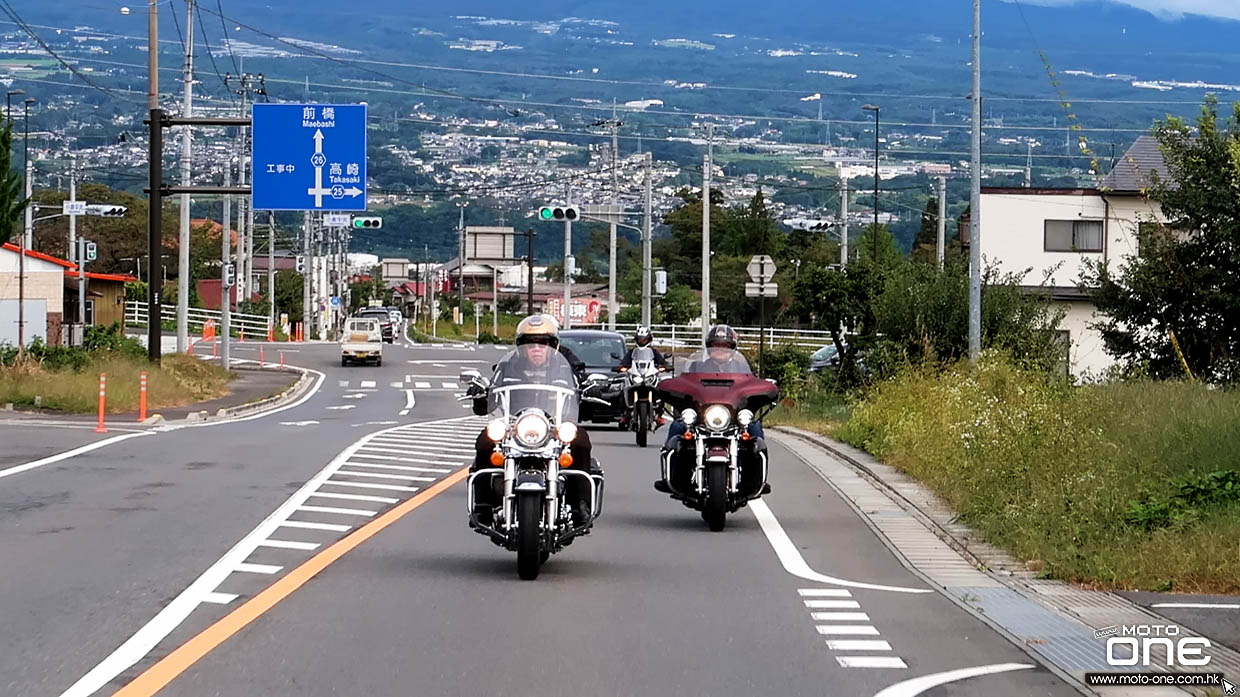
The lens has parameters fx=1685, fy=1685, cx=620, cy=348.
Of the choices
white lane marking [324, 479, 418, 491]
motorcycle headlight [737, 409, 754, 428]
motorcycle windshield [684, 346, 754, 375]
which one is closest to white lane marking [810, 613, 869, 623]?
motorcycle headlight [737, 409, 754, 428]

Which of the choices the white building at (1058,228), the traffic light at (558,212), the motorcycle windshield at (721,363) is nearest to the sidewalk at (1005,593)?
the motorcycle windshield at (721,363)

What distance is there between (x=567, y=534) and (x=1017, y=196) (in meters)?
42.7

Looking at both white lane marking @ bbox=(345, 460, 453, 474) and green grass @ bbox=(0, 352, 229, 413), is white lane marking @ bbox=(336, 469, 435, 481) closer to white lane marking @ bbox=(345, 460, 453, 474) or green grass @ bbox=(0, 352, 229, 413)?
white lane marking @ bbox=(345, 460, 453, 474)

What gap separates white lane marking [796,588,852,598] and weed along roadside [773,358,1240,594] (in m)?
1.92

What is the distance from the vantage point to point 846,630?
10.2m

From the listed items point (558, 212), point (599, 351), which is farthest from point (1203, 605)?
point (558, 212)

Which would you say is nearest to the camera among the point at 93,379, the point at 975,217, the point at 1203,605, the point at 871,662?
the point at 871,662

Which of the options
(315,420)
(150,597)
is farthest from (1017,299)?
(150,597)

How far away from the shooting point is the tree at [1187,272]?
34219mm

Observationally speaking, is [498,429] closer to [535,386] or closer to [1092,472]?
[535,386]

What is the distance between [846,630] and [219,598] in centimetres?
401

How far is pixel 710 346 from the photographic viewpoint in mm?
16516

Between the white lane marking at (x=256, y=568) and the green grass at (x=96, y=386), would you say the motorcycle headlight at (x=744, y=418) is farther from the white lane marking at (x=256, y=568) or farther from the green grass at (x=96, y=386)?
the green grass at (x=96, y=386)

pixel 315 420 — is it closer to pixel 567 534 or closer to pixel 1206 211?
pixel 1206 211
